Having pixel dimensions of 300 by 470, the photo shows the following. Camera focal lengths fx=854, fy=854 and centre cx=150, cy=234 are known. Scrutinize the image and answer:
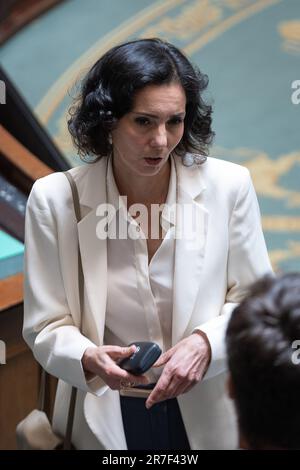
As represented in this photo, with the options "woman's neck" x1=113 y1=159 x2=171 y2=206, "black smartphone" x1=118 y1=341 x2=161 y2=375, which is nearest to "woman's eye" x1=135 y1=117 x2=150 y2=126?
"woman's neck" x1=113 y1=159 x2=171 y2=206

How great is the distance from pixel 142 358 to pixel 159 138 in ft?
1.45

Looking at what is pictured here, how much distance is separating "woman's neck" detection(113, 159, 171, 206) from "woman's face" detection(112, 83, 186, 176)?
76 mm

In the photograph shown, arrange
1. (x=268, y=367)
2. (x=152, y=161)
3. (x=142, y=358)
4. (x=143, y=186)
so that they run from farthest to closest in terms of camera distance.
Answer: (x=143, y=186) < (x=152, y=161) < (x=142, y=358) < (x=268, y=367)

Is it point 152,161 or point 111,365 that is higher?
point 152,161

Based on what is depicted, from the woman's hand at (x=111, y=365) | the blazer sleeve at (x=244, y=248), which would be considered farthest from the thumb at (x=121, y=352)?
the blazer sleeve at (x=244, y=248)

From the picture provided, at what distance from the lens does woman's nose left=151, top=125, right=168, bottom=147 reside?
173 cm

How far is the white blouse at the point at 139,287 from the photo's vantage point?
1.82m

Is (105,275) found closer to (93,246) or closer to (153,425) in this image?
(93,246)

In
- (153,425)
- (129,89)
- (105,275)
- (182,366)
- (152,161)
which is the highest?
(129,89)

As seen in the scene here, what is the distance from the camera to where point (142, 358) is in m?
1.65

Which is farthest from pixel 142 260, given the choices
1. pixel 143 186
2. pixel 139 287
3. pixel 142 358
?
pixel 142 358
